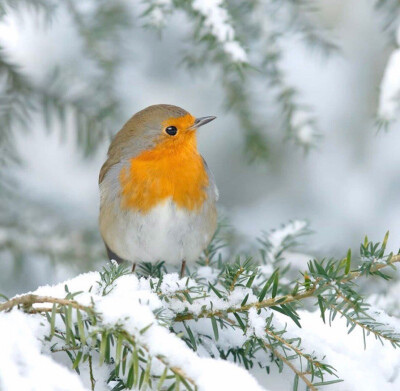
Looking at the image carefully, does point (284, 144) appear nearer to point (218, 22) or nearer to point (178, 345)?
point (218, 22)

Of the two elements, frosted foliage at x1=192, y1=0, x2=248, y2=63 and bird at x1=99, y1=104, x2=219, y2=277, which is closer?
frosted foliage at x1=192, y1=0, x2=248, y2=63

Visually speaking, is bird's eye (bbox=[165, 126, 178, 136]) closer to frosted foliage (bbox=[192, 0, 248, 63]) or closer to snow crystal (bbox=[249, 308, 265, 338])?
frosted foliage (bbox=[192, 0, 248, 63])

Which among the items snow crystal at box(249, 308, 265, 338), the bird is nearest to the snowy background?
the bird

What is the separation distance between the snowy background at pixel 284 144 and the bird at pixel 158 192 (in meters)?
0.57

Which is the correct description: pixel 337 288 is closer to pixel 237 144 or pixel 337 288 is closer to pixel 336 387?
pixel 336 387

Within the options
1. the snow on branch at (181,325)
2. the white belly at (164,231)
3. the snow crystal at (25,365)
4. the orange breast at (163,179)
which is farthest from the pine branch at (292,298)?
the orange breast at (163,179)

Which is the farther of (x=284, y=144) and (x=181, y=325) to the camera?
(x=284, y=144)

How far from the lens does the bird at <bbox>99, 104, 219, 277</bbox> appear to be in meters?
2.78

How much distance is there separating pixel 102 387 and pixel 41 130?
3.18 m

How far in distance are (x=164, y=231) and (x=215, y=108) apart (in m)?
1.77

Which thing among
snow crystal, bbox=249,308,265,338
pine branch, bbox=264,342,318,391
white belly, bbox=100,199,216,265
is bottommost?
pine branch, bbox=264,342,318,391

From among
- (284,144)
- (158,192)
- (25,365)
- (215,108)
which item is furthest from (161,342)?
(215,108)

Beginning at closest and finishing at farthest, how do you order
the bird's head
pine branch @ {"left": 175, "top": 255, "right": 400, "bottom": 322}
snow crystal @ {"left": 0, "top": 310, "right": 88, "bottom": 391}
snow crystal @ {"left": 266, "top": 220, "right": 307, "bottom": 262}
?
snow crystal @ {"left": 0, "top": 310, "right": 88, "bottom": 391}
pine branch @ {"left": 175, "top": 255, "right": 400, "bottom": 322}
snow crystal @ {"left": 266, "top": 220, "right": 307, "bottom": 262}
the bird's head

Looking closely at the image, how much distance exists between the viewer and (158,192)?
2.77 meters
